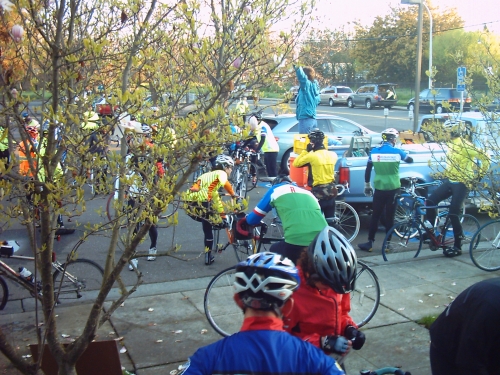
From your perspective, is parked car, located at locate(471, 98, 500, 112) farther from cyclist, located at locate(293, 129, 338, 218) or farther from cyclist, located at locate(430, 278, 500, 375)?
cyclist, located at locate(430, 278, 500, 375)

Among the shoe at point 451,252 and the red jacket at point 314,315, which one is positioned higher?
the red jacket at point 314,315

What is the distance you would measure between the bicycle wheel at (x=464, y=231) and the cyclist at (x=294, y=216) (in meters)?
3.90

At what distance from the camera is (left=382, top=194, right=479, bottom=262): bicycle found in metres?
8.59

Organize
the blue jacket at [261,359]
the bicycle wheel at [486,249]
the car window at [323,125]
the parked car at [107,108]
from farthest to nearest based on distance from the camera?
the car window at [323,125]
the bicycle wheel at [486,249]
the parked car at [107,108]
the blue jacket at [261,359]

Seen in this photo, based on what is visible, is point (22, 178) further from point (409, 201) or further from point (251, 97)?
point (409, 201)

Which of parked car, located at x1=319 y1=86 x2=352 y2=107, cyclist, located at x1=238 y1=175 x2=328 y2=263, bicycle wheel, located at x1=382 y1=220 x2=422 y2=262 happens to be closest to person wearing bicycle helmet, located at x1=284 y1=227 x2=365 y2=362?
cyclist, located at x1=238 y1=175 x2=328 y2=263

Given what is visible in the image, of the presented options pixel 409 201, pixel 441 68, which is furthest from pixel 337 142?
pixel 441 68

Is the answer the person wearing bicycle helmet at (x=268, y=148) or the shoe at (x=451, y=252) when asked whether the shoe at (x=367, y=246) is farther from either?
the person wearing bicycle helmet at (x=268, y=148)

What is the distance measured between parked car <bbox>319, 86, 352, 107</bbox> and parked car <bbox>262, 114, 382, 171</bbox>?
33735mm

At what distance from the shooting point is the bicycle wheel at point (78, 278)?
673 centimetres

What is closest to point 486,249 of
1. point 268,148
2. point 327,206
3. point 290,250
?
point 327,206

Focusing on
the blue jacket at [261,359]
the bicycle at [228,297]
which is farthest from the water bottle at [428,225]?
the blue jacket at [261,359]

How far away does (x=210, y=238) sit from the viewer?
820 cm

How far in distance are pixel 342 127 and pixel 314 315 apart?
1334 cm
